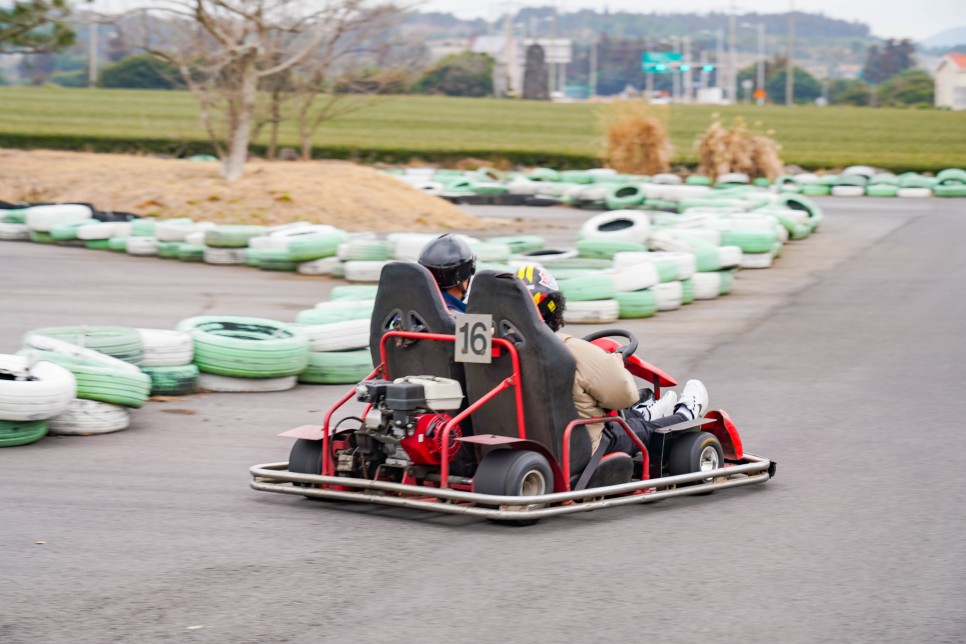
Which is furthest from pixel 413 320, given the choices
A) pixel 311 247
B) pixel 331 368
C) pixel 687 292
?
pixel 311 247

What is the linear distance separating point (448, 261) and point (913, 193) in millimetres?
29305

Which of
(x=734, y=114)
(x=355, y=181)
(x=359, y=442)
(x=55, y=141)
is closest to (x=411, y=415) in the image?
(x=359, y=442)

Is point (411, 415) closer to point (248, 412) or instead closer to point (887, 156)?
point (248, 412)

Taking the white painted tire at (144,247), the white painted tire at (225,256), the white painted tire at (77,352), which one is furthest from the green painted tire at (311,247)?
the white painted tire at (77,352)

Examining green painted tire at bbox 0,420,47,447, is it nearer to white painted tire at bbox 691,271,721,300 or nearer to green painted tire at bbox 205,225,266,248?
white painted tire at bbox 691,271,721,300

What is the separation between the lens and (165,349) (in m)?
9.02

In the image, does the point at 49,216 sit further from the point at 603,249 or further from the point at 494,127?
the point at 494,127

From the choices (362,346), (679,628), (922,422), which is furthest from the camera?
(362,346)

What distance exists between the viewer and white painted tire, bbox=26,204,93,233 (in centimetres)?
1877

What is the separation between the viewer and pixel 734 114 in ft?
229

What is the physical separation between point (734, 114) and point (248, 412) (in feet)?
210

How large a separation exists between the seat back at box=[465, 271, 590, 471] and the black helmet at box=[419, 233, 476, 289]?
0.39 metres

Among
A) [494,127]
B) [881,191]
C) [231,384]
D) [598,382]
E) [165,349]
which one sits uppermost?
[494,127]

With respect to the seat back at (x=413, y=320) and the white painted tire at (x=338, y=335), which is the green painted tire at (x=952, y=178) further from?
the seat back at (x=413, y=320)
